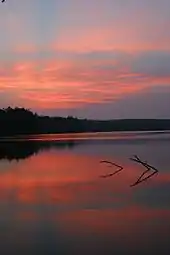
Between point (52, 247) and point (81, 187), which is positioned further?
point (81, 187)

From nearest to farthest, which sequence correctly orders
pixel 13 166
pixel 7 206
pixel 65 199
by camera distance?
pixel 7 206 < pixel 65 199 < pixel 13 166

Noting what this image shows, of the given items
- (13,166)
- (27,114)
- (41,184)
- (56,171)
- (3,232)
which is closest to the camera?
(3,232)

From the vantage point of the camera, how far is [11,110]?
6494 centimetres

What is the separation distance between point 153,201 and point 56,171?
869 centimetres

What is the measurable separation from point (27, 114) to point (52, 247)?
57.3m

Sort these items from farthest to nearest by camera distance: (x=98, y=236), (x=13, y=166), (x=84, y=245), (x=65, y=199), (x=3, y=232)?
(x=13, y=166)
(x=65, y=199)
(x=3, y=232)
(x=98, y=236)
(x=84, y=245)

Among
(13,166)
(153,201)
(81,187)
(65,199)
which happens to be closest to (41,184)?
(81,187)

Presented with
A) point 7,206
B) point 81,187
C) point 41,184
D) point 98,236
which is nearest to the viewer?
point 98,236

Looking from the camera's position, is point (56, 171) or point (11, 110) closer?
point (56, 171)

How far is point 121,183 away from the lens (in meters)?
15.4

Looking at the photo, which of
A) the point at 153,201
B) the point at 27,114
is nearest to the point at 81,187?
the point at 153,201

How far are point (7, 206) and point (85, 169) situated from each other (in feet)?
29.1

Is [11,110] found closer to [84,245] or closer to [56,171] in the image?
[56,171]

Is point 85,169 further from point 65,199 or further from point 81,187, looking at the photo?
point 65,199
